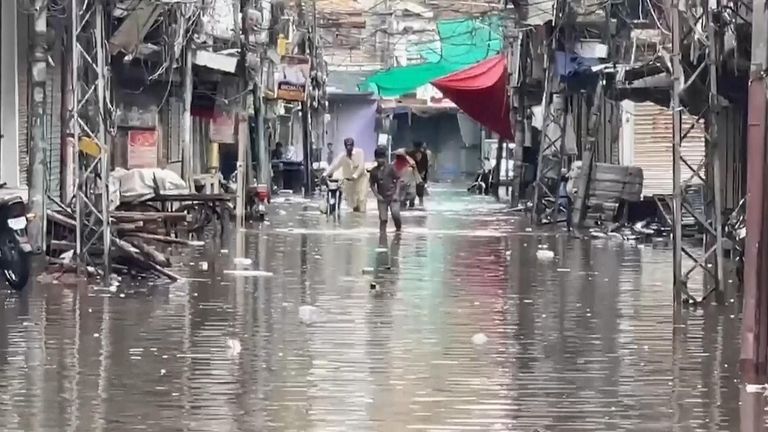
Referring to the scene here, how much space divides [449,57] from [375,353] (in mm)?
38537

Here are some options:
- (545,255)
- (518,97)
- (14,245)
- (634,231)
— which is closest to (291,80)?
(518,97)

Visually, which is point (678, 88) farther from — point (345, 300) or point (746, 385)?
point (746, 385)

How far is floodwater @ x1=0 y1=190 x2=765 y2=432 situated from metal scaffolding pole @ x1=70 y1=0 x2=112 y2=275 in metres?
0.93

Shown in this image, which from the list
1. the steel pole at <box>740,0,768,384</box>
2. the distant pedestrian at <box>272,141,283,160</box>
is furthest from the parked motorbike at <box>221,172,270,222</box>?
the steel pole at <box>740,0,768,384</box>

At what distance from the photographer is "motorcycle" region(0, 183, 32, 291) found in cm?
1628

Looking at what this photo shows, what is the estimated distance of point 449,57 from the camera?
164 ft

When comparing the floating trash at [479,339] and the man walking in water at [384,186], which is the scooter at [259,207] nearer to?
the man walking in water at [384,186]

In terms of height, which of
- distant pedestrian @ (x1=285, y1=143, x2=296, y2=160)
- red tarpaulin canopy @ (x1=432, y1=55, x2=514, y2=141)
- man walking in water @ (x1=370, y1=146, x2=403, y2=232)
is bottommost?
man walking in water @ (x1=370, y1=146, x2=403, y2=232)

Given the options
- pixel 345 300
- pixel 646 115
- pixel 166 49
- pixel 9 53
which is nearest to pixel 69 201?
pixel 9 53

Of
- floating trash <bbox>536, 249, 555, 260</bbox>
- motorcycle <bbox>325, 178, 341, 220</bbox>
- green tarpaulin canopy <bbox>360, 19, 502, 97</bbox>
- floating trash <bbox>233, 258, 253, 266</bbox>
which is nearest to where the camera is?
floating trash <bbox>233, 258, 253, 266</bbox>

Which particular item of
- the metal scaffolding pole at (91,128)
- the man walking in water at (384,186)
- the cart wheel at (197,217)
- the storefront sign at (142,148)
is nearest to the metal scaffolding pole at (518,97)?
the man walking in water at (384,186)

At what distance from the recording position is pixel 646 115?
3103 cm

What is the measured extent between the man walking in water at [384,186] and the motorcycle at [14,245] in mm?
11930

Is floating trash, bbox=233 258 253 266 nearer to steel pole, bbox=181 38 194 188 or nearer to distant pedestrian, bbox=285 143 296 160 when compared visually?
steel pole, bbox=181 38 194 188
